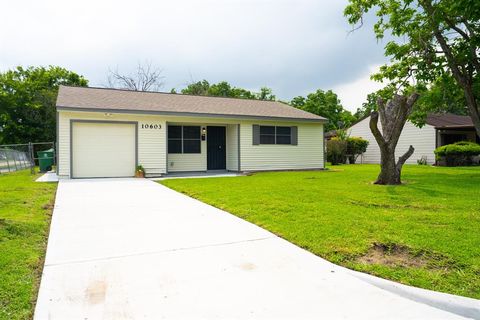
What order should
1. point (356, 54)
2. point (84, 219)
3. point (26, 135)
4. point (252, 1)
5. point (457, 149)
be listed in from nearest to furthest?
point (84, 219) → point (252, 1) → point (356, 54) → point (457, 149) → point (26, 135)

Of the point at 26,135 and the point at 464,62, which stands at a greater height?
the point at 464,62

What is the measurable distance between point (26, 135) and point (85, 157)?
1648 centimetres

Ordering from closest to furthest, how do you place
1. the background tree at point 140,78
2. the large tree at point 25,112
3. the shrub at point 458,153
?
the shrub at point 458,153 → the large tree at point 25,112 → the background tree at point 140,78

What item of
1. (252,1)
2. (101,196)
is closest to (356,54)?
(252,1)

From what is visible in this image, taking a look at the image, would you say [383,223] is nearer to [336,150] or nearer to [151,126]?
[151,126]

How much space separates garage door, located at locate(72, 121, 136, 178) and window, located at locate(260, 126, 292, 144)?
590 cm

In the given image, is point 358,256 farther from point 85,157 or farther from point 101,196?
point 85,157

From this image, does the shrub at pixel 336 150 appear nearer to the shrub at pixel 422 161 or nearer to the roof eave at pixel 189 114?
the shrub at pixel 422 161

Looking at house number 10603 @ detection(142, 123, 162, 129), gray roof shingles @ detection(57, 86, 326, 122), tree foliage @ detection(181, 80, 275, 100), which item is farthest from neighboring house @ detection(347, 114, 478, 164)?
tree foliage @ detection(181, 80, 275, 100)

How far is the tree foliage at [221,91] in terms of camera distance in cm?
3606

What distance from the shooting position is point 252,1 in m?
10.6

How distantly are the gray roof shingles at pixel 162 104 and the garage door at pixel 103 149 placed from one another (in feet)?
2.58

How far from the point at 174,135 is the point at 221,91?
2486 cm

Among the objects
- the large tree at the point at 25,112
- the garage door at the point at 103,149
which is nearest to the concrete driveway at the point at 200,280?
the garage door at the point at 103,149
